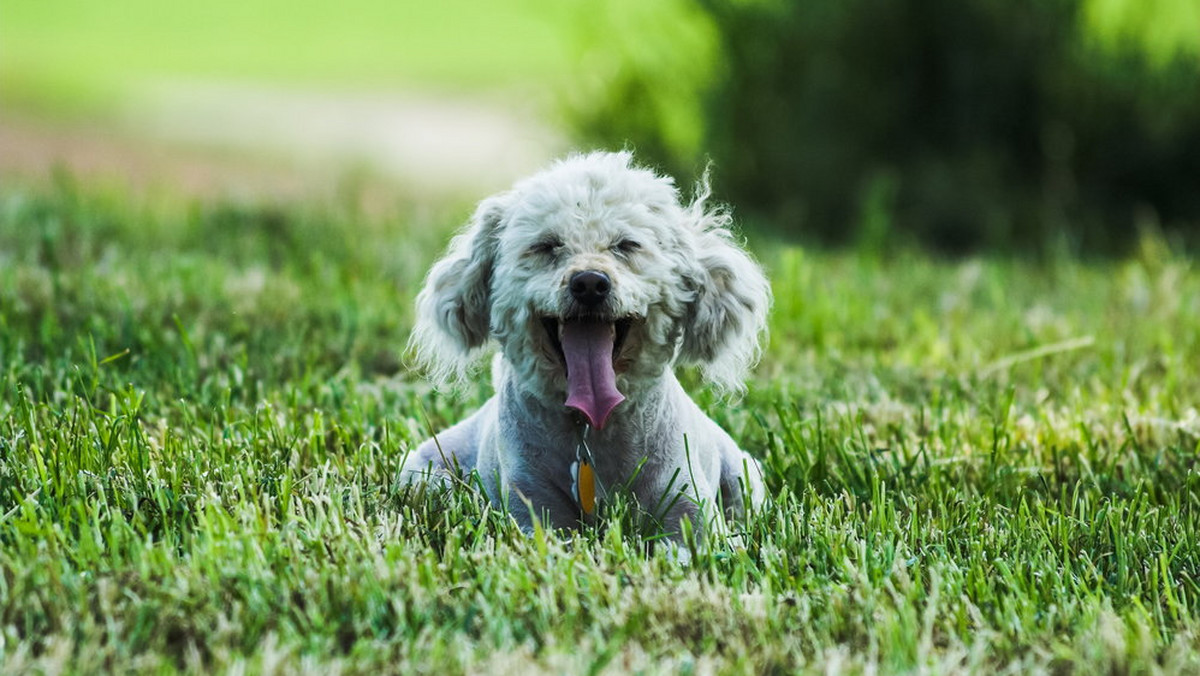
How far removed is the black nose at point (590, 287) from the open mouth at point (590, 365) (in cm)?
9

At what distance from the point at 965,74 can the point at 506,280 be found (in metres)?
6.69

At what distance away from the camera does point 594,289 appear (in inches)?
141

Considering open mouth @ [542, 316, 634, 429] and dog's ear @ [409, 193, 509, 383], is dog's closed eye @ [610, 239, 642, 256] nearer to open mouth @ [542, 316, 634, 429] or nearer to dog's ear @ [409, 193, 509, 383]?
open mouth @ [542, 316, 634, 429]

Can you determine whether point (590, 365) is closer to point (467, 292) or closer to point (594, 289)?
point (594, 289)

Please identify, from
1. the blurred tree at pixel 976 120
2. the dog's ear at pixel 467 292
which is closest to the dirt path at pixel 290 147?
the blurred tree at pixel 976 120

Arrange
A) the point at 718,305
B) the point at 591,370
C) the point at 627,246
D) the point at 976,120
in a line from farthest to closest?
the point at 976,120
the point at 718,305
the point at 627,246
the point at 591,370

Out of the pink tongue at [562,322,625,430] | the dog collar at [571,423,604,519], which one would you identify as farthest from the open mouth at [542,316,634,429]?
the dog collar at [571,423,604,519]

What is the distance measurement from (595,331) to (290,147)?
11.5m

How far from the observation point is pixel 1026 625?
320cm

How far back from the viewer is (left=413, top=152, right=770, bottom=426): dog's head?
12.0 ft

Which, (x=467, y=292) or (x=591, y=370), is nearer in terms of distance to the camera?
(x=591, y=370)

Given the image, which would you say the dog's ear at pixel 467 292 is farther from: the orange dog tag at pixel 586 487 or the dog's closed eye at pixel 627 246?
the orange dog tag at pixel 586 487

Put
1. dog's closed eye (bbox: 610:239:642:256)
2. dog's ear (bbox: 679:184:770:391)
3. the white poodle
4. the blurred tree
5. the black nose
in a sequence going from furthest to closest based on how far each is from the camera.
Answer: the blurred tree
dog's ear (bbox: 679:184:770:391)
dog's closed eye (bbox: 610:239:642:256)
the white poodle
the black nose

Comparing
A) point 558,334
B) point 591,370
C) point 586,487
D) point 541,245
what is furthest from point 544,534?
point 541,245
